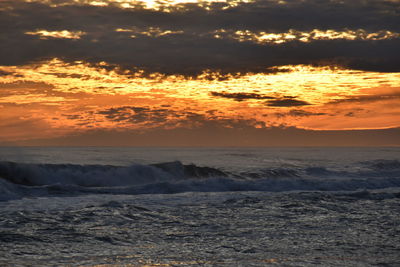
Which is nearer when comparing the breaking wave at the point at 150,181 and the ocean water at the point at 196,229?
the ocean water at the point at 196,229

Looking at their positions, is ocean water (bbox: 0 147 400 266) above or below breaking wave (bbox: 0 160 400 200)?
above

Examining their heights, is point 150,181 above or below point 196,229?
below

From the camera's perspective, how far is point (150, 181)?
27.7 meters

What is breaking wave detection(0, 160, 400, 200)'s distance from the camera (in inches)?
738

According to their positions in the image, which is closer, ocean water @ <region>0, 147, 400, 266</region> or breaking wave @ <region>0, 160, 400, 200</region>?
ocean water @ <region>0, 147, 400, 266</region>

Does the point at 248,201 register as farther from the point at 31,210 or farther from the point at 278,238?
the point at 31,210

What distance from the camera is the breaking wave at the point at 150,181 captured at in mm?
18734

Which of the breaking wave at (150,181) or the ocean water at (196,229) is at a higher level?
the ocean water at (196,229)

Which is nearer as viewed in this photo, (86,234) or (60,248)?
(60,248)

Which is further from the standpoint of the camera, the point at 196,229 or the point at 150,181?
the point at 150,181

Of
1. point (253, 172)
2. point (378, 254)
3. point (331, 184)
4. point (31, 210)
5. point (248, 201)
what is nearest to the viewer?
point (378, 254)

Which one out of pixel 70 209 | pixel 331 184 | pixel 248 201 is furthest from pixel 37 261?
pixel 331 184

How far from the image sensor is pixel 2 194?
16.1 metres

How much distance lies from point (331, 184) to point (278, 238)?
53.5ft
